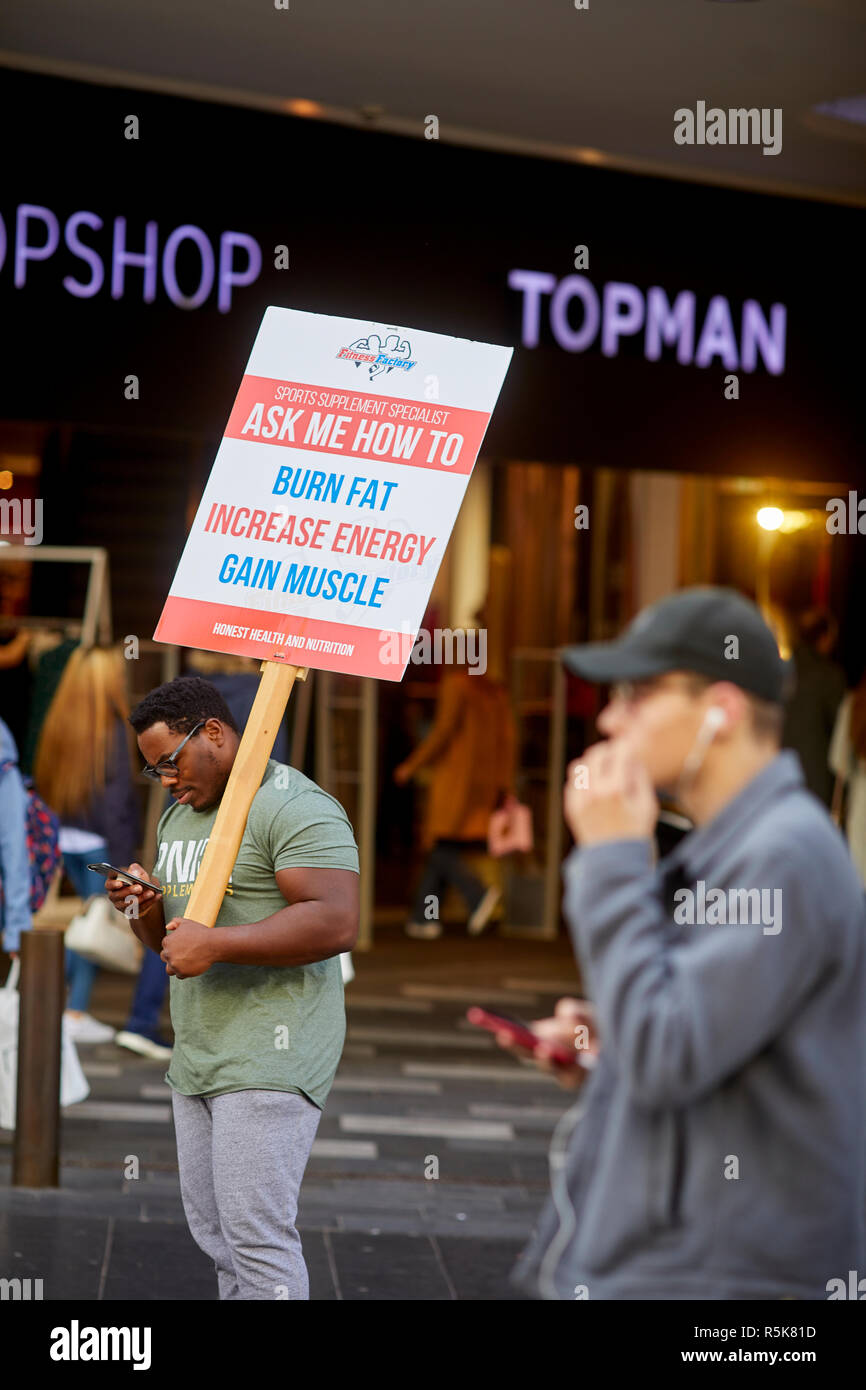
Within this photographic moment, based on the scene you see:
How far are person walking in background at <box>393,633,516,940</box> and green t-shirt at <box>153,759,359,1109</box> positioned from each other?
7980 mm

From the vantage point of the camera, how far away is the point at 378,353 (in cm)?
374

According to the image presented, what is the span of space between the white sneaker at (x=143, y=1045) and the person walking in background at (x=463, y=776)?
398 centimetres

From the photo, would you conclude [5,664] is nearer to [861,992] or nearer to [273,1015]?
[273,1015]

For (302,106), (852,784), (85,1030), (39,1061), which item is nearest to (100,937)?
(85,1030)

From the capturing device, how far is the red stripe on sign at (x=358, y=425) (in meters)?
3.66

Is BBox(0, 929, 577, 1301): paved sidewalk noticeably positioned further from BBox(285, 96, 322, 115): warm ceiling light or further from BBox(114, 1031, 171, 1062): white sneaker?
BBox(285, 96, 322, 115): warm ceiling light

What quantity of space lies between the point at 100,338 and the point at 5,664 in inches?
142

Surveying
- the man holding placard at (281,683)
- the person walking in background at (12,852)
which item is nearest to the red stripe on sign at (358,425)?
the man holding placard at (281,683)

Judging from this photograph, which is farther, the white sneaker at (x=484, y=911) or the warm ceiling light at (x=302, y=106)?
the white sneaker at (x=484, y=911)

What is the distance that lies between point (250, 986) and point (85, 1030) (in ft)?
16.3

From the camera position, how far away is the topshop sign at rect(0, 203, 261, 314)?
787 cm

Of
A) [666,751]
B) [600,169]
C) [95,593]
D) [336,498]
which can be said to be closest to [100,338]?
[95,593]

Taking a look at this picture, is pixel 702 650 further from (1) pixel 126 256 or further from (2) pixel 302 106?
(2) pixel 302 106

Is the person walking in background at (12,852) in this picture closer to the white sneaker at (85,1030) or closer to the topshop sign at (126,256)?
the white sneaker at (85,1030)
